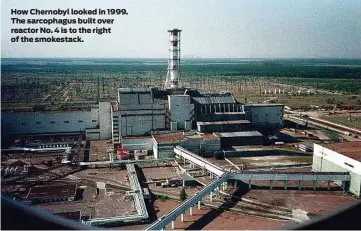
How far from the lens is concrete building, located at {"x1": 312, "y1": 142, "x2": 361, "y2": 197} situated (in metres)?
5.48

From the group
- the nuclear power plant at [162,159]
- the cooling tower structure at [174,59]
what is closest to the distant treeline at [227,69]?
the cooling tower structure at [174,59]

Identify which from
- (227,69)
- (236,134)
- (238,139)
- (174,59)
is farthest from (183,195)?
(227,69)

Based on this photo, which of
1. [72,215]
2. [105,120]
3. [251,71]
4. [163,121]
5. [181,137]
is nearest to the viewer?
[72,215]

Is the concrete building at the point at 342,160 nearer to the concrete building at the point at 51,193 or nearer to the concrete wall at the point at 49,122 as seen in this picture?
the concrete building at the point at 51,193

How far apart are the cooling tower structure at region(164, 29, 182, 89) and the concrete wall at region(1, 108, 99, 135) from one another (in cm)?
231

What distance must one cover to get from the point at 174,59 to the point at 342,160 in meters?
5.51

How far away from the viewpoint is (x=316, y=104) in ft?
48.4

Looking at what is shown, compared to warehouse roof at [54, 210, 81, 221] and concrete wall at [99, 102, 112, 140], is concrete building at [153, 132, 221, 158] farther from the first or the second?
warehouse roof at [54, 210, 81, 221]

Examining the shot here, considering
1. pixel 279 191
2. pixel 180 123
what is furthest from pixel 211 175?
pixel 180 123

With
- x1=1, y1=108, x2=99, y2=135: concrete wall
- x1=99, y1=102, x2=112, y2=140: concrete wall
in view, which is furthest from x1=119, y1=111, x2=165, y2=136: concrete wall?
x1=1, y1=108, x2=99, y2=135: concrete wall

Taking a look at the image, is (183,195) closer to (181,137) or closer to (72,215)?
(72,215)

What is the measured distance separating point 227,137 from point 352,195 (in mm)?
2766

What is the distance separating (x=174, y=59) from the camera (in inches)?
395

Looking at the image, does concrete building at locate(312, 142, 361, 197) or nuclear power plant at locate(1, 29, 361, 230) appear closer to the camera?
nuclear power plant at locate(1, 29, 361, 230)
